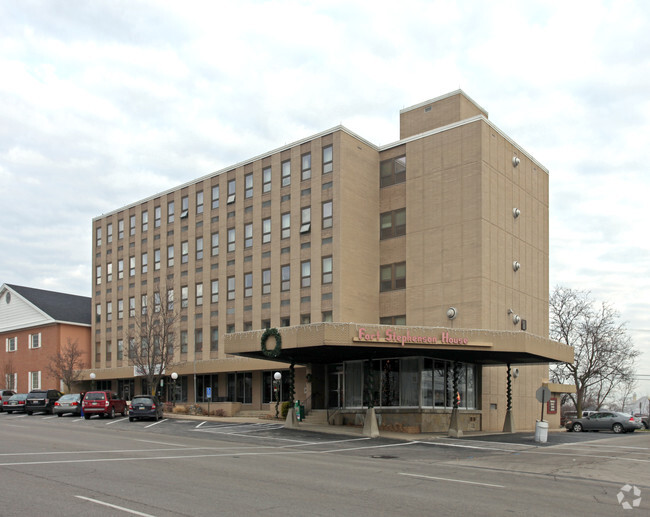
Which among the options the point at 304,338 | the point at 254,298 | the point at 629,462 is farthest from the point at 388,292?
the point at 629,462

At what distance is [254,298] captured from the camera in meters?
47.2

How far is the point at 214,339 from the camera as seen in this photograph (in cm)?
5053

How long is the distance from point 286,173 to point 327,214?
217 inches

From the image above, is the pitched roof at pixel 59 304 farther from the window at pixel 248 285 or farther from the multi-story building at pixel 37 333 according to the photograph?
the window at pixel 248 285

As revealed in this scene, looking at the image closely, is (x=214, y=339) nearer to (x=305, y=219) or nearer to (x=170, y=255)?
(x=170, y=255)

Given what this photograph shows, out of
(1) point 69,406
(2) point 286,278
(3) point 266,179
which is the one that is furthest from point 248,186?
(1) point 69,406

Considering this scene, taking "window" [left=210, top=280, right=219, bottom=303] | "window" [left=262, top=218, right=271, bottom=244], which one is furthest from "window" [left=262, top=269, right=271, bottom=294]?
"window" [left=210, top=280, right=219, bottom=303]

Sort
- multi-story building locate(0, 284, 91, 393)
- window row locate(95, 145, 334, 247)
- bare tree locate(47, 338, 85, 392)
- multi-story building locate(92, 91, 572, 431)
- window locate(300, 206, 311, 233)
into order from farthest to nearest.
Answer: multi-story building locate(0, 284, 91, 393)
bare tree locate(47, 338, 85, 392)
window row locate(95, 145, 334, 247)
window locate(300, 206, 311, 233)
multi-story building locate(92, 91, 572, 431)

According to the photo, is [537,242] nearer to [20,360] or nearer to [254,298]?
[254,298]

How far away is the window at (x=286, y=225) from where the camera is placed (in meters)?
45.3

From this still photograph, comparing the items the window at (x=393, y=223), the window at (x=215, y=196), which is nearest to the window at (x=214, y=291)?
the window at (x=215, y=196)

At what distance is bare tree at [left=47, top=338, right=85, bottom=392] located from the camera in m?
58.8

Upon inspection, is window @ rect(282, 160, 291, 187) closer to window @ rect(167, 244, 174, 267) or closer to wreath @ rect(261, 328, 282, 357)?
window @ rect(167, 244, 174, 267)

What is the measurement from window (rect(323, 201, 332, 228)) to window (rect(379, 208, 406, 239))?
3575 mm
